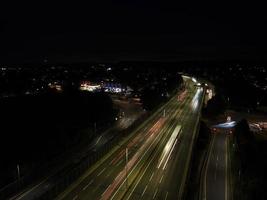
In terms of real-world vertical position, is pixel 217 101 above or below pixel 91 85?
above

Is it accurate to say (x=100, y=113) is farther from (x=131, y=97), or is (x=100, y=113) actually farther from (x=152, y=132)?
(x=131, y=97)

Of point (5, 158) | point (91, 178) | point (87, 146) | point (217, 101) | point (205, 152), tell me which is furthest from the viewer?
point (217, 101)

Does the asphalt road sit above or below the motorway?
below

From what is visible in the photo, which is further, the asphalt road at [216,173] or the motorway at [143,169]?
the asphalt road at [216,173]

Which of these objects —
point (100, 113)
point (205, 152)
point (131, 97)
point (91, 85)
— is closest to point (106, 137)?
point (100, 113)

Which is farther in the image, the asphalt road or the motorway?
the asphalt road
